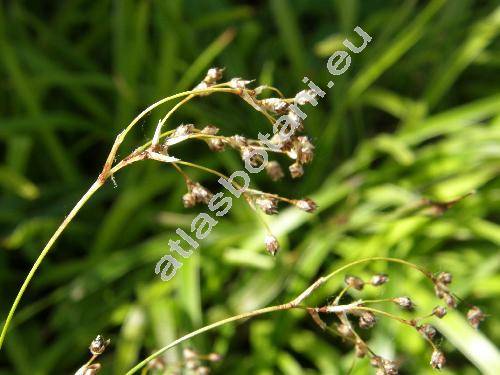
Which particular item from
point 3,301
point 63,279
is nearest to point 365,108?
point 63,279

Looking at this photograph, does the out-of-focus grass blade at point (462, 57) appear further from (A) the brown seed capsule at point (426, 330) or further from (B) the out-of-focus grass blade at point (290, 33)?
(A) the brown seed capsule at point (426, 330)

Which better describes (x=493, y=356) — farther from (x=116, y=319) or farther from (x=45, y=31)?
(x=45, y=31)

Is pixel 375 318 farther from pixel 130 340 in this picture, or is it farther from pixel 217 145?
pixel 130 340

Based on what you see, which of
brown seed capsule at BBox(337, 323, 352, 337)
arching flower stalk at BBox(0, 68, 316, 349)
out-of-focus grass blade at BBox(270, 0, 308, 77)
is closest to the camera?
arching flower stalk at BBox(0, 68, 316, 349)

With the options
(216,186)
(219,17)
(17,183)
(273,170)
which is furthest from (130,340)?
(273,170)

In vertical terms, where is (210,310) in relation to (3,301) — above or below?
below

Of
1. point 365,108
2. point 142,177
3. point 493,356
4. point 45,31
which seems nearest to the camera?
point 493,356

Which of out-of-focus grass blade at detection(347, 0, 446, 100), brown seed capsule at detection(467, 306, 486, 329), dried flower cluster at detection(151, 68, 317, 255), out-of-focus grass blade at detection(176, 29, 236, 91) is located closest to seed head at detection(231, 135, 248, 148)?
dried flower cluster at detection(151, 68, 317, 255)

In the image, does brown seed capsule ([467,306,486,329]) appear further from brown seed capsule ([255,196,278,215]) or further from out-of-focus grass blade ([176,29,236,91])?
out-of-focus grass blade ([176,29,236,91])
